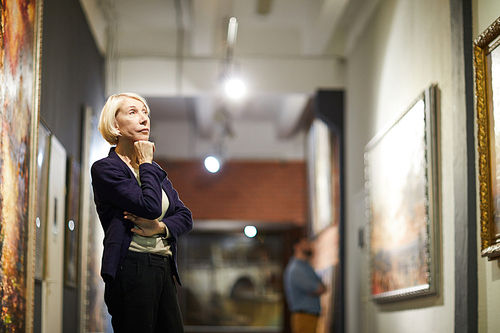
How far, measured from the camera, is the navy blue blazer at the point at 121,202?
80.9 inches

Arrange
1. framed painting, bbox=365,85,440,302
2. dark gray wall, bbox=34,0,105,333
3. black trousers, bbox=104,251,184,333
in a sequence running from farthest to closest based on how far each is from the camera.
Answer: dark gray wall, bbox=34,0,105,333
framed painting, bbox=365,85,440,302
black trousers, bbox=104,251,184,333

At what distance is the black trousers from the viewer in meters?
2.05

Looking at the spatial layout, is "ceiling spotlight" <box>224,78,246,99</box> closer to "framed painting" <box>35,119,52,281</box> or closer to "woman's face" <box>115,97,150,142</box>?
"framed painting" <box>35,119,52,281</box>

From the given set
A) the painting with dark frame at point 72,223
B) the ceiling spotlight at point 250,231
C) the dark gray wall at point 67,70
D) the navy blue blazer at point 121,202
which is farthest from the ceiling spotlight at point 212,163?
the navy blue blazer at point 121,202

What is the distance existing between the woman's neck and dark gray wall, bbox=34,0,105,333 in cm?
173

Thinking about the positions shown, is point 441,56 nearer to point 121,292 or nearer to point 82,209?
point 121,292

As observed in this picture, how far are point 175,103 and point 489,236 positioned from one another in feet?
22.7

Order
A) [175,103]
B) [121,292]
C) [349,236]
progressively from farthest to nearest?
[175,103]
[349,236]
[121,292]

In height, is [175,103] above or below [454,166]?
above

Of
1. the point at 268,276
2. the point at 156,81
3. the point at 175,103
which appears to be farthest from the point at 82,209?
the point at 268,276

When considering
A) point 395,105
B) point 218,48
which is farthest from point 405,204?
point 218,48

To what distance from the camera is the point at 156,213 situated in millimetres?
2080

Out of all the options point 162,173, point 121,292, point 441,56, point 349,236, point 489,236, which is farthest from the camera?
point 349,236

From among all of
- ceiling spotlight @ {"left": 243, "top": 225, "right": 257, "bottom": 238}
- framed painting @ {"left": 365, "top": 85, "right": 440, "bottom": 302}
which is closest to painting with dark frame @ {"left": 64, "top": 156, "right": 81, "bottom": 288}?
framed painting @ {"left": 365, "top": 85, "right": 440, "bottom": 302}
